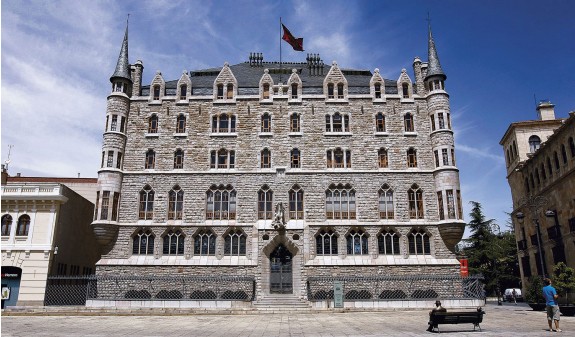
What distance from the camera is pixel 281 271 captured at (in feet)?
103

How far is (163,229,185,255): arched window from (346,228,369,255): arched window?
12212 millimetres

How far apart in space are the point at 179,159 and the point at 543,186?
29.7 metres

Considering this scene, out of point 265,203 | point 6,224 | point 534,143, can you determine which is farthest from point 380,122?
point 6,224

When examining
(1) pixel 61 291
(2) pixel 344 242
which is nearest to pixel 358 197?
(2) pixel 344 242

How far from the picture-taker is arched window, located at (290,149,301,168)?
3328 cm

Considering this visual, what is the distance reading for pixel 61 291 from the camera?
29156 mm

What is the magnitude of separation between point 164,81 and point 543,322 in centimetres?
3006

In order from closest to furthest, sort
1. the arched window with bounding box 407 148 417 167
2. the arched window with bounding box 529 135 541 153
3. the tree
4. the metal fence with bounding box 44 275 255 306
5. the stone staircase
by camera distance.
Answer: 1. the stone staircase
2. the metal fence with bounding box 44 275 255 306
3. the arched window with bounding box 407 148 417 167
4. the arched window with bounding box 529 135 541 153
5. the tree

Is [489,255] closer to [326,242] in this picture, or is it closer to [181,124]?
[326,242]

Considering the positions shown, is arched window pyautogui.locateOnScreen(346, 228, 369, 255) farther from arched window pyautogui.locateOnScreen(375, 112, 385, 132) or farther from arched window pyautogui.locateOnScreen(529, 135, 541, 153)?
arched window pyautogui.locateOnScreen(529, 135, 541, 153)

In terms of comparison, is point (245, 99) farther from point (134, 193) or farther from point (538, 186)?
point (538, 186)

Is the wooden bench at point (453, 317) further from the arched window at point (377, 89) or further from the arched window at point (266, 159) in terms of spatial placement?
the arched window at point (377, 89)

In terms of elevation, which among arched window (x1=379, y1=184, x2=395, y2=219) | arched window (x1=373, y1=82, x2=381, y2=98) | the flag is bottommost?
arched window (x1=379, y1=184, x2=395, y2=219)

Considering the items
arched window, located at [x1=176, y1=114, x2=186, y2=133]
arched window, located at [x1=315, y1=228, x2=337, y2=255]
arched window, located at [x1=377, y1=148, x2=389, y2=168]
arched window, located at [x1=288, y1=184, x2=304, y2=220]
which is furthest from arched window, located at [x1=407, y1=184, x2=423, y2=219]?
arched window, located at [x1=176, y1=114, x2=186, y2=133]
